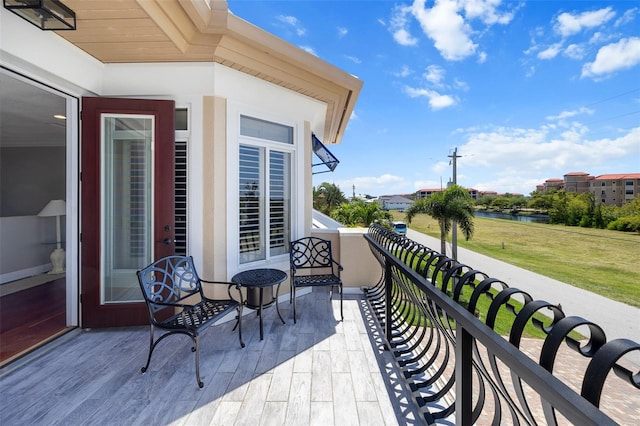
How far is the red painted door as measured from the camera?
9.99ft

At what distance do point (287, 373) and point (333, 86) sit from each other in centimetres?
387

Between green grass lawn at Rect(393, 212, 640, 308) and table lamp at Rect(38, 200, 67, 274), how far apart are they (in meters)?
16.4

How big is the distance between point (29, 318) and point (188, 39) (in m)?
3.99

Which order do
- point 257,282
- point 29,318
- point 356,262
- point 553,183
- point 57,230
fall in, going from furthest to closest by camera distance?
point 553,183
point 57,230
point 356,262
point 29,318
point 257,282

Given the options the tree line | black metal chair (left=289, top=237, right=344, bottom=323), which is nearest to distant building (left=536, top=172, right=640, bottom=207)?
the tree line

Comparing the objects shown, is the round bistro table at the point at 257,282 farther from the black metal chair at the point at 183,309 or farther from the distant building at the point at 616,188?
Answer: the distant building at the point at 616,188

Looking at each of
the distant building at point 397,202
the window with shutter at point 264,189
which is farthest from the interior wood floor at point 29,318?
the distant building at point 397,202

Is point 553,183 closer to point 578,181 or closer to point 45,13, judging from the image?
point 578,181

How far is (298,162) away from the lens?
4.20 meters

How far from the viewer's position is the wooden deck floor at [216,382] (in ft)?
6.11

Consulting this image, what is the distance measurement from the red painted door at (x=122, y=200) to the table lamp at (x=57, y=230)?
11.0ft

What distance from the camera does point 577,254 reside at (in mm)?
25422

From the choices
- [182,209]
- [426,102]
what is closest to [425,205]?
[426,102]

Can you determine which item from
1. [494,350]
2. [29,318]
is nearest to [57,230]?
[29,318]
